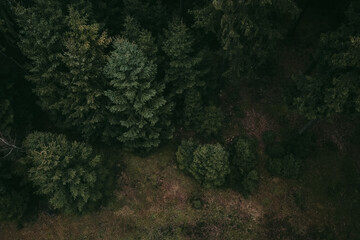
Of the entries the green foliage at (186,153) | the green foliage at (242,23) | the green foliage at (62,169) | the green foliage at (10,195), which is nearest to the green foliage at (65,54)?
the green foliage at (62,169)

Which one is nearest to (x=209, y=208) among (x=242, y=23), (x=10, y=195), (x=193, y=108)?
(x=193, y=108)

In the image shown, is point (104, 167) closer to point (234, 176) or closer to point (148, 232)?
point (148, 232)

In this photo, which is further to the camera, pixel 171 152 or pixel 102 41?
pixel 171 152

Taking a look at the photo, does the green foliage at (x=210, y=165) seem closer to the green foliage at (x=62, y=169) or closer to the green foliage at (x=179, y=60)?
the green foliage at (x=179, y=60)

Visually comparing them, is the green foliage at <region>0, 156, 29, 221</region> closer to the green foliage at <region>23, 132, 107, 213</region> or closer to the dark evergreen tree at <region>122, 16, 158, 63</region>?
the green foliage at <region>23, 132, 107, 213</region>

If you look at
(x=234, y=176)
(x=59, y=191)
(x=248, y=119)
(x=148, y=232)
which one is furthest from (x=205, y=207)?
(x=59, y=191)

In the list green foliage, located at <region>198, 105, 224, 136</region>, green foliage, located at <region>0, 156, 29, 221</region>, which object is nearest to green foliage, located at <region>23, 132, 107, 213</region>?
green foliage, located at <region>0, 156, 29, 221</region>
